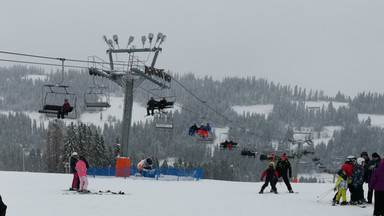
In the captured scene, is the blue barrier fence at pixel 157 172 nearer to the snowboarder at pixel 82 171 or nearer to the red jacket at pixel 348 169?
the snowboarder at pixel 82 171

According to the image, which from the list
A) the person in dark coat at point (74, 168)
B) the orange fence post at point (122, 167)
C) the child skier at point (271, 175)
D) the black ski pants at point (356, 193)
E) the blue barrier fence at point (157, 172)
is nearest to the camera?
the black ski pants at point (356, 193)

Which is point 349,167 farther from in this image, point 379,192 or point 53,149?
point 53,149

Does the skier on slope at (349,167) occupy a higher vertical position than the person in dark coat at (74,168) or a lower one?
higher

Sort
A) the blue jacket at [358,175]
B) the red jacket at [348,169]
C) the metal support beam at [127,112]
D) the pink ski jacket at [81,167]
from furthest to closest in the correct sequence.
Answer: the metal support beam at [127,112], the pink ski jacket at [81,167], the red jacket at [348,169], the blue jacket at [358,175]

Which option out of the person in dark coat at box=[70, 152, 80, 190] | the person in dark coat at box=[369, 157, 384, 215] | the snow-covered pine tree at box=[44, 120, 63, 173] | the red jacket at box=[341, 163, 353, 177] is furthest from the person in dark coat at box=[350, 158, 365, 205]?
the snow-covered pine tree at box=[44, 120, 63, 173]

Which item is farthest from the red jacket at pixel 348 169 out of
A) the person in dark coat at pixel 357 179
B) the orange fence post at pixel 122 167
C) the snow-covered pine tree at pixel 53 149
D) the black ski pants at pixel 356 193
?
the snow-covered pine tree at pixel 53 149

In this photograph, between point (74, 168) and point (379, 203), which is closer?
point (379, 203)

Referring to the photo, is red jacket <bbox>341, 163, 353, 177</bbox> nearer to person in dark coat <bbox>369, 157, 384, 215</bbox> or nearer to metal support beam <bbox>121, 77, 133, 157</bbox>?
person in dark coat <bbox>369, 157, 384, 215</bbox>

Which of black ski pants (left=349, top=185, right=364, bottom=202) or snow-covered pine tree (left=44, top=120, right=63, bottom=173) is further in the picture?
snow-covered pine tree (left=44, top=120, right=63, bottom=173)

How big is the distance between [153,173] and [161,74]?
6.47 m

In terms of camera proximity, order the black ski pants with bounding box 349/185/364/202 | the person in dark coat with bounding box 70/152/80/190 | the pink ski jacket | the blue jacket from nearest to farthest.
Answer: the blue jacket
the black ski pants with bounding box 349/185/364/202
the pink ski jacket
the person in dark coat with bounding box 70/152/80/190

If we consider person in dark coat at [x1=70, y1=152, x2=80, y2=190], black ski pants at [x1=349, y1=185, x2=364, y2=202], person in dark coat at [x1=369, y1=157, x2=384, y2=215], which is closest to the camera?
person in dark coat at [x1=369, y1=157, x2=384, y2=215]

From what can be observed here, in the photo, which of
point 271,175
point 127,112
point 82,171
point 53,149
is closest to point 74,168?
point 82,171

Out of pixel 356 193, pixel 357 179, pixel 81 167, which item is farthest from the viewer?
pixel 81 167
